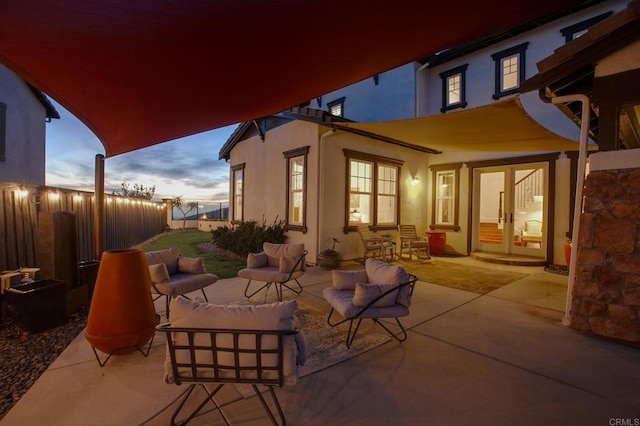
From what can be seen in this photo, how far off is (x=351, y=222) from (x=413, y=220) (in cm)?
245

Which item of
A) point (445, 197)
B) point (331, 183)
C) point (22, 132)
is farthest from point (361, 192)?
point (22, 132)

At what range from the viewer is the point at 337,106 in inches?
466

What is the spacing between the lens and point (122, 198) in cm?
Answer: 992

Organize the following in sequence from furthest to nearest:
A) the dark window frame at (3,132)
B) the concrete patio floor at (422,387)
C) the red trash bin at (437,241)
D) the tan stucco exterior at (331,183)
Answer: the red trash bin at (437,241) < the dark window frame at (3,132) < the tan stucco exterior at (331,183) < the concrete patio floor at (422,387)

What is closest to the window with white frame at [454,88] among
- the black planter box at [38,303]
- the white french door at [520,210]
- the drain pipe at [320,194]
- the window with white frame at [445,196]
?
the window with white frame at [445,196]

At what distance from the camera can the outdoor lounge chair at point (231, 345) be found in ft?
5.54

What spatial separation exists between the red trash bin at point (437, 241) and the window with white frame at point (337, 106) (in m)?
5.79

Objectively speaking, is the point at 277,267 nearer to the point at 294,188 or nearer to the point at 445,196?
the point at 294,188

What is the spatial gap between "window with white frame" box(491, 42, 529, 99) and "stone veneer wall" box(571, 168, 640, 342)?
5.87m

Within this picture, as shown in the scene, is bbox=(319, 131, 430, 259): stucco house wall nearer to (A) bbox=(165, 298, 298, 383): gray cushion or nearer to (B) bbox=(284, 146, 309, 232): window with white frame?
(B) bbox=(284, 146, 309, 232): window with white frame

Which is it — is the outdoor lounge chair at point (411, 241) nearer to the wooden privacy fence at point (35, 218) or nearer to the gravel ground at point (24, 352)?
the gravel ground at point (24, 352)

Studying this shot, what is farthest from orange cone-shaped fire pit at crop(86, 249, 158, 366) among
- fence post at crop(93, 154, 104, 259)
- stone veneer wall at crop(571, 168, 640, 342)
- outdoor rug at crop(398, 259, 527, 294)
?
outdoor rug at crop(398, 259, 527, 294)

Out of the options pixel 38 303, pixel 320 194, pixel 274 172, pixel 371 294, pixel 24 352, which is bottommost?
pixel 24 352

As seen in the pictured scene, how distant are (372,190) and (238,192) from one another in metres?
4.88
